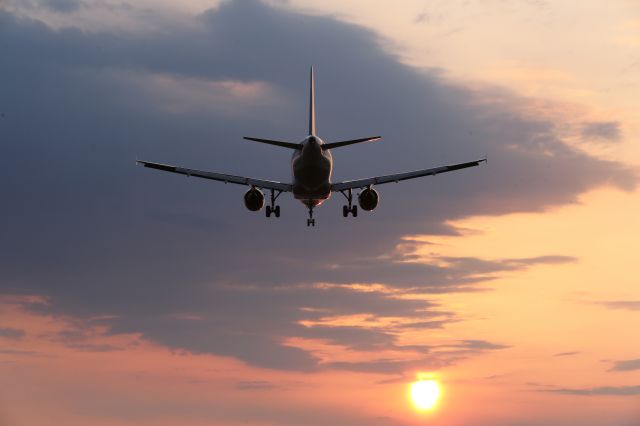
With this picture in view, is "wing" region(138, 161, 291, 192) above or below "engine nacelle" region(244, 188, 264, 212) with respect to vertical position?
above

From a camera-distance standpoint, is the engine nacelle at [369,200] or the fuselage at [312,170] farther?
the engine nacelle at [369,200]

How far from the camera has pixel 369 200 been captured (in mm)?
94312

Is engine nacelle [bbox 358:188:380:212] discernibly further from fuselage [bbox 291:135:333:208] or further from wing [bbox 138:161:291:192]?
wing [bbox 138:161:291:192]

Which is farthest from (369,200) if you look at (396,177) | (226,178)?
(226,178)

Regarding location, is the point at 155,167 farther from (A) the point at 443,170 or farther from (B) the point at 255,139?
(A) the point at 443,170

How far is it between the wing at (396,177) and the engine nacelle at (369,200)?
1.93m

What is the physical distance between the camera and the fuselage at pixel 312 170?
87.2 m

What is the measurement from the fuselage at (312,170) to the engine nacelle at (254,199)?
13.0 ft

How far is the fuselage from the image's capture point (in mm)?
87250

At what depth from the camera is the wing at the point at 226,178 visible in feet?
318

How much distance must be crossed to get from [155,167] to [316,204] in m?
16.5

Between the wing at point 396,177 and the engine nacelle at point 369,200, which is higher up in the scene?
the wing at point 396,177

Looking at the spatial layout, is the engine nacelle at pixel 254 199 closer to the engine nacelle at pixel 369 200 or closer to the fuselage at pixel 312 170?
the fuselage at pixel 312 170

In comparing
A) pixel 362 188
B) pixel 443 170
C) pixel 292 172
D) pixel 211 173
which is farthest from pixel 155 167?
pixel 443 170
